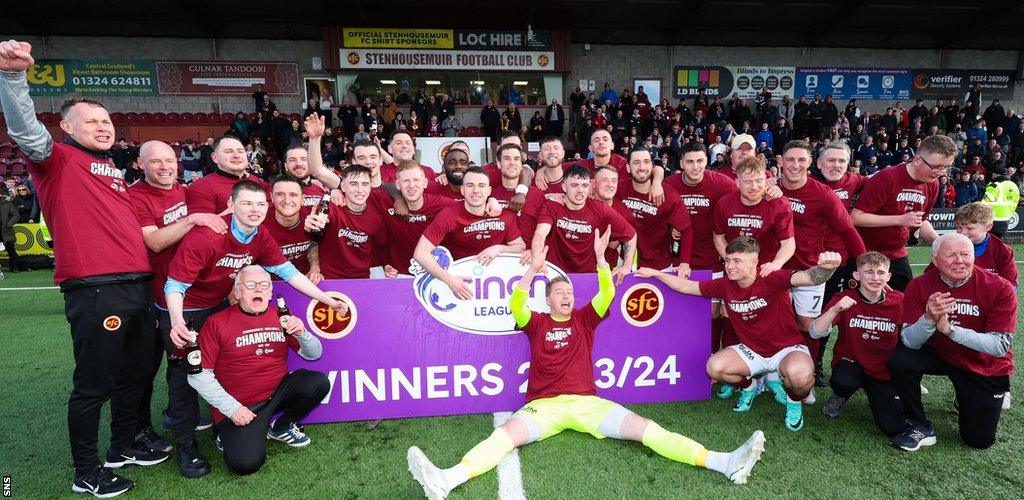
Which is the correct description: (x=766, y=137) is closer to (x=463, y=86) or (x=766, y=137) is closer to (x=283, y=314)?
(x=463, y=86)

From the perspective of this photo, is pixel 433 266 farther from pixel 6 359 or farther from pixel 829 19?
pixel 829 19

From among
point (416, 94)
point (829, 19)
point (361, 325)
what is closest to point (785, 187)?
point (361, 325)

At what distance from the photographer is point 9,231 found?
12.3 meters

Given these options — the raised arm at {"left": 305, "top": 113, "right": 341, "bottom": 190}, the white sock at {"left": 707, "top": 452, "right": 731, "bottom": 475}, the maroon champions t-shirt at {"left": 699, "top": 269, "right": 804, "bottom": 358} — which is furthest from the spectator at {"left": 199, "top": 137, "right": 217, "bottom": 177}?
the white sock at {"left": 707, "top": 452, "right": 731, "bottom": 475}

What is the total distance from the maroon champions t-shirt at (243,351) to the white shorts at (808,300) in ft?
14.8

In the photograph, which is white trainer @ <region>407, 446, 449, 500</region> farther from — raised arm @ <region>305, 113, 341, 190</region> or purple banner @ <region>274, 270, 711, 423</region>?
raised arm @ <region>305, 113, 341, 190</region>

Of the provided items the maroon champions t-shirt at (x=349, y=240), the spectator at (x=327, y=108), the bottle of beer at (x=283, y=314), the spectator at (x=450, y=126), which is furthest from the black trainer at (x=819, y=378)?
the spectator at (x=327, y=108)

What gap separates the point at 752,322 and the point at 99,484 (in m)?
5.05

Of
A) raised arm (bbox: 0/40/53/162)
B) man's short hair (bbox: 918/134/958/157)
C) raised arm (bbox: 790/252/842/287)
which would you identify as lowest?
raised arm (bbox: 790/252/842/287)

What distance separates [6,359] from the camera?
244 inches

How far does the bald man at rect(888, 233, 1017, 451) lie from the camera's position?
154 inches

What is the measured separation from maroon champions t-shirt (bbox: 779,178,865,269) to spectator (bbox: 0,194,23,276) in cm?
1557

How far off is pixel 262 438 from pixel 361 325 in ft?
3.64

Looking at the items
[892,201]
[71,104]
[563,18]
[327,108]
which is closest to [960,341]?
[892,201]
